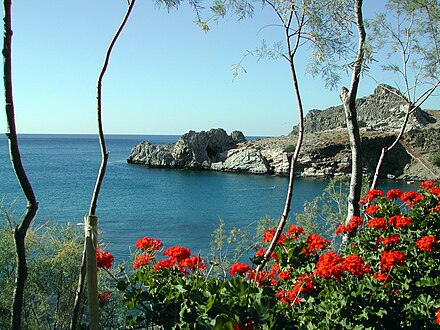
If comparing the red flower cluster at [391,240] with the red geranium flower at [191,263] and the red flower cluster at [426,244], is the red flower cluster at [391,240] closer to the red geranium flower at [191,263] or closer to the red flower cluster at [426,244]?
the red flower cluster at [426,244]

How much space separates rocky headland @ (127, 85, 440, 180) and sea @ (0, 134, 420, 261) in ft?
8.11

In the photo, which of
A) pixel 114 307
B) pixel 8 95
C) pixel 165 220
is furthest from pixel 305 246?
pixel 165 220

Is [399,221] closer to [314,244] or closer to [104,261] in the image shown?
[314,244]

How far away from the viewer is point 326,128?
201ft

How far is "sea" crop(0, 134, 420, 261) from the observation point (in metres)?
22.3

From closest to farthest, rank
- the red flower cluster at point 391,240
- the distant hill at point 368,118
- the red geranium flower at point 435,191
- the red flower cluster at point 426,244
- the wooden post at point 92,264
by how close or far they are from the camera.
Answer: the wooden post at point 92,264, the red flower cluster at point 426,244, the red flower cluster at point 391,240, the red geranium flower at point 435,191, the distant hill at point 368,118

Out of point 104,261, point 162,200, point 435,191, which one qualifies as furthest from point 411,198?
point 162,200

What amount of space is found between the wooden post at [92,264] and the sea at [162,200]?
1352 cm

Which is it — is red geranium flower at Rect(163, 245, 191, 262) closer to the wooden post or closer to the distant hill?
the wooden post

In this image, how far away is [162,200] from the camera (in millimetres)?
34188

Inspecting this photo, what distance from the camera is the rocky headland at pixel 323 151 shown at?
150 ft

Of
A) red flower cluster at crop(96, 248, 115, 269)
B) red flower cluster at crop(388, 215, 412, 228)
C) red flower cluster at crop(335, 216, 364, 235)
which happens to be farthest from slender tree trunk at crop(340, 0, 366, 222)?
red flower cluster at crop(96, 248, 115, 269)

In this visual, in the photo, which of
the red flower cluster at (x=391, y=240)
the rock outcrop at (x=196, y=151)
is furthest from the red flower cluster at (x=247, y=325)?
the rock outcrop at (x=196, y=151)

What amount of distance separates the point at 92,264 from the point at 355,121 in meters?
3.70
